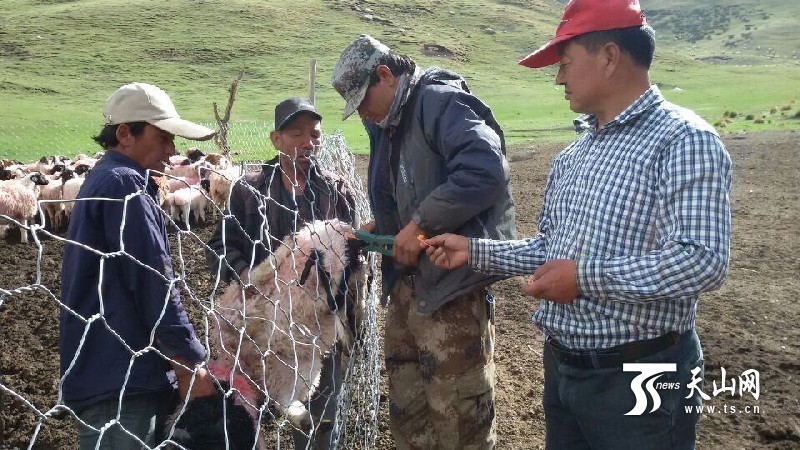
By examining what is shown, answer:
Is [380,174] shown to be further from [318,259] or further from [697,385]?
[697,385]

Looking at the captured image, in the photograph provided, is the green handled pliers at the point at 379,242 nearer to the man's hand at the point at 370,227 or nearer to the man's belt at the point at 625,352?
the man's hand at the point at 370,227

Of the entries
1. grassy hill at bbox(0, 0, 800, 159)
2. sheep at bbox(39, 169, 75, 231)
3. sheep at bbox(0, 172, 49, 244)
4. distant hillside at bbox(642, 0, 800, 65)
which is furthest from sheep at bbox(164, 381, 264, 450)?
distant hillside at bbox(642, 0, 800, 65)

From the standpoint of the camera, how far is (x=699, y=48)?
93062 mm

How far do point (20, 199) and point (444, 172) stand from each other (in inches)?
366

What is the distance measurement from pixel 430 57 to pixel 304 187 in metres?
50.6

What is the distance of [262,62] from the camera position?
158 ft

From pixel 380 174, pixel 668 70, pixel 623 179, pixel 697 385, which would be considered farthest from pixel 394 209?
pixel 668 70

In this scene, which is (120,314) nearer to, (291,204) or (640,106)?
(291,204)

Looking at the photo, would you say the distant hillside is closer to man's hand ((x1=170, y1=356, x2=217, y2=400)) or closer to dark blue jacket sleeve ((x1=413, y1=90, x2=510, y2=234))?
dark blue jacket sleeve ((x1=413, y1=90, x2=510, y2=234))

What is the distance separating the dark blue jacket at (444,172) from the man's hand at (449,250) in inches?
5.6

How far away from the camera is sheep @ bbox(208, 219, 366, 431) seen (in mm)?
3082

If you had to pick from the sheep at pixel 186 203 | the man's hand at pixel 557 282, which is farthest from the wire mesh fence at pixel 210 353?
the sheep at pixel 186 203

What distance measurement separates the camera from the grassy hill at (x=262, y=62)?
27.6 m

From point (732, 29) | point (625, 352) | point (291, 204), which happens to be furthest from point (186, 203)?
point (732, 29)
